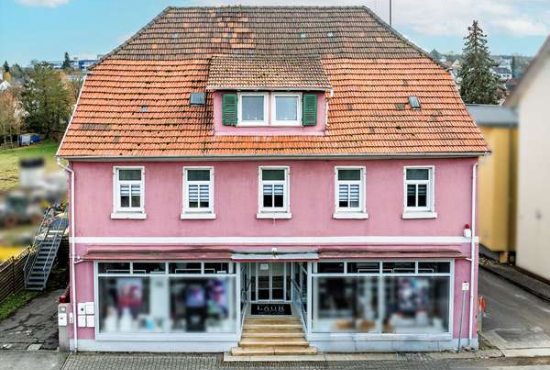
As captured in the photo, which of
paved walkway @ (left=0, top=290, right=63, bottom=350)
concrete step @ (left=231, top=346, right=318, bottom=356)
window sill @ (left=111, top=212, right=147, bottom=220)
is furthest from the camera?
paved walkway @ (left=0, top=290, right=63, bottom=350)

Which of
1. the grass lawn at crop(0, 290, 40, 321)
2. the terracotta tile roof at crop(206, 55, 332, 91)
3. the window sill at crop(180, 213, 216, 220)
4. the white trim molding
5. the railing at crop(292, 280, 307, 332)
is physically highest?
the terracotta tile roof at crop(206, 55, 332, 91)

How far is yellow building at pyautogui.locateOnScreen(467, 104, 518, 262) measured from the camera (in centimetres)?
2409

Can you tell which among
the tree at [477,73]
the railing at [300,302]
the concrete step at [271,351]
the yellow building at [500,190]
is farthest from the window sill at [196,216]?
the tree at [477,73]

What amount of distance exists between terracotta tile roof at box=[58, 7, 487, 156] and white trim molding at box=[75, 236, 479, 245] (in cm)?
236

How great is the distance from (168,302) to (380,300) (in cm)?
594

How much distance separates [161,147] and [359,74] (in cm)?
667

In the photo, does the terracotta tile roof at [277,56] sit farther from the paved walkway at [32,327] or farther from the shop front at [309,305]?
the paved walkway at [32,327]

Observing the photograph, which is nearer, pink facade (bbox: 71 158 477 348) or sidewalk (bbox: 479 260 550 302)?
pink facade (bbox: 71 158 477 348)

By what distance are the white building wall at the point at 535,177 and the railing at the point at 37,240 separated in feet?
68.3

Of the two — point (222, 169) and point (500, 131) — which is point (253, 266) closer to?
point (222, 169)

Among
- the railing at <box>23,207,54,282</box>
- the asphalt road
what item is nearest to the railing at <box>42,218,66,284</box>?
the railing at <box>23,207,54,282</box>

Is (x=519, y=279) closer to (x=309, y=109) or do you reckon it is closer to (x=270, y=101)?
(x=309, y=109)

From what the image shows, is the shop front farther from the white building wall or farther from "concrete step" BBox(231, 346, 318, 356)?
the white building wall

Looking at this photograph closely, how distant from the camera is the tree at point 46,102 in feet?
112
